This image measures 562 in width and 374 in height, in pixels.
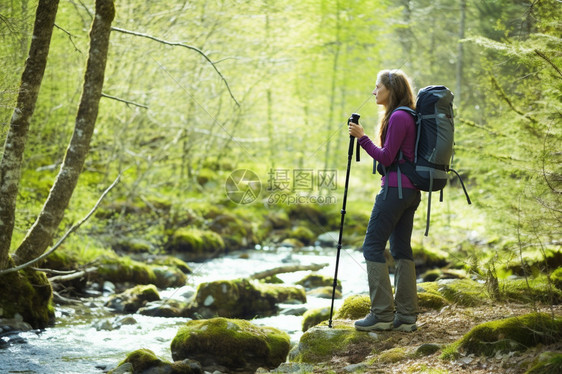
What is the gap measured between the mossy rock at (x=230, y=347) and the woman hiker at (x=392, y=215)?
4.33ft

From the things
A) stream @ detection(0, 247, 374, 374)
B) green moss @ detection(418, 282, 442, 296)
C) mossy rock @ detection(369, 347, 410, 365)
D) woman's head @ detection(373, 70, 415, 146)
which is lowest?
stream @ detection(0, 247, 374, 374)

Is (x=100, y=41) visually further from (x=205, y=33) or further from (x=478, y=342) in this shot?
(x=205, y=33)

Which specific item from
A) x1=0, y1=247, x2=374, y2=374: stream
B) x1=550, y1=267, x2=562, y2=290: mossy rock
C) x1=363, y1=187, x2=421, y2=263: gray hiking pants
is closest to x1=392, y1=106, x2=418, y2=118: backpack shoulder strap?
x1=363, y1=187, x2=421, y2=263: gray hiking pants

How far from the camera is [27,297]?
6.89m

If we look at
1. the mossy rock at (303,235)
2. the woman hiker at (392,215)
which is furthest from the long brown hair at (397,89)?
the mossy rock at (303,235)

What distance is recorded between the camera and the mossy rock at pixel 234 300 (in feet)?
27.5

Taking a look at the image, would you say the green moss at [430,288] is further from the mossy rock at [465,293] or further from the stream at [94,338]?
the stream at [94,338]

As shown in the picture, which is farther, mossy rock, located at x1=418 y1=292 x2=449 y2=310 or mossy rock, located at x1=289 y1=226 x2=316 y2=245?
mossy rock, located at x1=289 y1=226 x2=316 y2=245

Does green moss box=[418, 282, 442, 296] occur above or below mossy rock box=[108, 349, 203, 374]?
above

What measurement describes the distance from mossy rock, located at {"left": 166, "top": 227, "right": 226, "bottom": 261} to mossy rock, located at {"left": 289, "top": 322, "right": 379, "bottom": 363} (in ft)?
30.7

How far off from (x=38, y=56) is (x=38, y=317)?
11.0 ft

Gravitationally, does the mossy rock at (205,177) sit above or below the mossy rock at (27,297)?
above

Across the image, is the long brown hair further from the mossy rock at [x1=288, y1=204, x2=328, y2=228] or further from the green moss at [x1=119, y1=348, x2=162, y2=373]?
the mossy rock at [x1=288, y1=204, x2=328, y2=228]

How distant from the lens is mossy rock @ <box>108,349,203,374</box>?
5125mm
